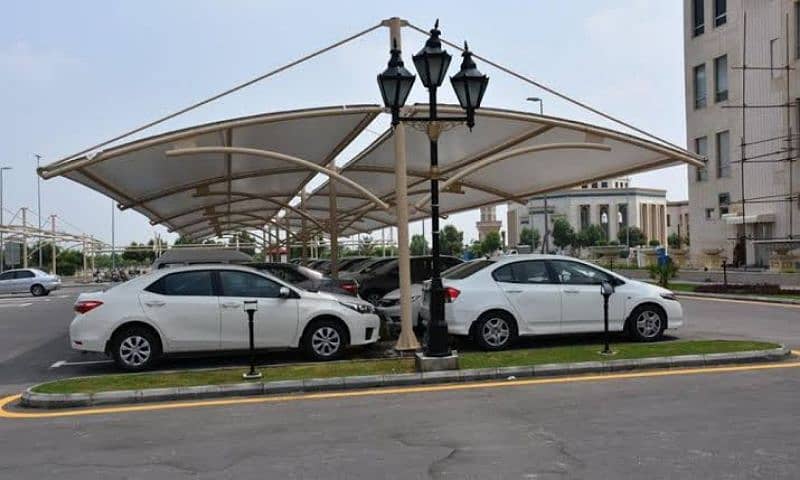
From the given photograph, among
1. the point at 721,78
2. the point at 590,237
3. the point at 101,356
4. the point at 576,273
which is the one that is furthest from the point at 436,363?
the point at 590,237

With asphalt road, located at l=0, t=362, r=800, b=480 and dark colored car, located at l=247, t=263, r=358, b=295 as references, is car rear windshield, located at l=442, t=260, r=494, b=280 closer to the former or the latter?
asphalt road, located at l=0, t=362, r=800, b=480

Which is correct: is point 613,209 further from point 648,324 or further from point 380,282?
point 648,324

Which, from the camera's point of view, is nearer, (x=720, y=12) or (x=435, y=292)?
(x=435, y=292)

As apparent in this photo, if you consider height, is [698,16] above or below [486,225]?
above

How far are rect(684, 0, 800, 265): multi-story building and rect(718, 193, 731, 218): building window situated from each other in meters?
0.06

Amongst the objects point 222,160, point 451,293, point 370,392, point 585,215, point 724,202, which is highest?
point 585,215

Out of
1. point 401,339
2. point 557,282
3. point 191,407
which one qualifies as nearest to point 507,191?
point 557,282

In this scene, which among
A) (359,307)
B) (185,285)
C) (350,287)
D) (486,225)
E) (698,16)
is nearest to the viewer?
(185,285)

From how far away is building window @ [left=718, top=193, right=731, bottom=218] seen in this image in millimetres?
43188

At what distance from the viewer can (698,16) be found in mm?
45844

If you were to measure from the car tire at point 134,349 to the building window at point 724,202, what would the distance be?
39215 millimetres

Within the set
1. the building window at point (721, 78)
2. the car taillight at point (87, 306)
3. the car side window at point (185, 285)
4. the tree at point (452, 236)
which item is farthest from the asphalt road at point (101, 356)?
the tree at point (452, 236)

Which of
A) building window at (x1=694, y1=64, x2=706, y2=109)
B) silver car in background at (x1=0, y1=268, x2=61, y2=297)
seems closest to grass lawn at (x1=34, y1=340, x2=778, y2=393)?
silver car in background at (x1=0, y1=268, x2=61, y2=297)

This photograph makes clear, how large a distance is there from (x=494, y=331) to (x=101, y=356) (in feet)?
21.5
